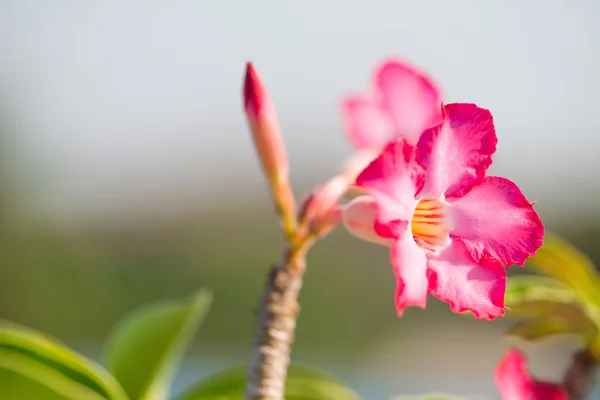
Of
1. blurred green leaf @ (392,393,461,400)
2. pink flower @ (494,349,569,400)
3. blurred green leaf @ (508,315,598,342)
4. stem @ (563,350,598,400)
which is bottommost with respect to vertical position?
stem @ (563,350,598,400)

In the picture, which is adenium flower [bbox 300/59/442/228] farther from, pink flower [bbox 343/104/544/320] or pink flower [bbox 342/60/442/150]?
pink flower [bbox 343/104/544/320]

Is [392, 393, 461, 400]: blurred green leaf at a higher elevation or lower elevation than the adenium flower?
lower

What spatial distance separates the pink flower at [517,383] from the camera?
0.45 m

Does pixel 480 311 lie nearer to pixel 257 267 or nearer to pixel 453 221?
pixel 453 221

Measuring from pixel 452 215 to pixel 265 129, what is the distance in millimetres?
115

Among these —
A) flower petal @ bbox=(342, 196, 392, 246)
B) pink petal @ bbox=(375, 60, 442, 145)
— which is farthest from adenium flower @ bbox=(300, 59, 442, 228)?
flower petal @ bbox=(342, 196, 392, 246)

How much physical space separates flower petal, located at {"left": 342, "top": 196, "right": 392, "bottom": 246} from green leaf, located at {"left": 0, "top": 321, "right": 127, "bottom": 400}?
155 millimetres

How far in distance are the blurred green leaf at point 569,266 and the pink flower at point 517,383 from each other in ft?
0.50

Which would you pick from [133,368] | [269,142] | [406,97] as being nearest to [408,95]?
[406,97]

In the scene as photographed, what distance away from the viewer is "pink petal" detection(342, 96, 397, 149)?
0.61 m

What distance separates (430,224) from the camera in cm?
41

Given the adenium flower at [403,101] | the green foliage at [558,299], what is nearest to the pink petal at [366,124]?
the adenium flower at [403,101]

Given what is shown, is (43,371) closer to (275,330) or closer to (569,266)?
(275,330)

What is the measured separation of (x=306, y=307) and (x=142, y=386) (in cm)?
1074
